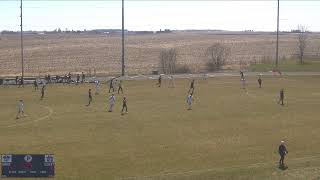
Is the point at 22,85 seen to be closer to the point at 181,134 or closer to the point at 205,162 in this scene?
the point at 181,134

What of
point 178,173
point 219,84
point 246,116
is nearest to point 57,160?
point 178,173

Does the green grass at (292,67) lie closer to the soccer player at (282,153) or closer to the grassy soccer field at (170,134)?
the grassy soccer field at (170,134)

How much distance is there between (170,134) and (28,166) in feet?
49.3

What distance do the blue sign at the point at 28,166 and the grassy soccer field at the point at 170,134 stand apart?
14.4ft

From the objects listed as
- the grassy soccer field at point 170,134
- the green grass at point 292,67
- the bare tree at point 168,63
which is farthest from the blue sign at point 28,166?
the green grass at point 292,67

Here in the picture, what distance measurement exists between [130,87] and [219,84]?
10.4m

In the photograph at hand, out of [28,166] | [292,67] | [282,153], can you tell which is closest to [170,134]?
[282,153]

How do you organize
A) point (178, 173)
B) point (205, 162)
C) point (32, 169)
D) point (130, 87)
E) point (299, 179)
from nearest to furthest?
1. point (32, 169)
2. point (299, 179)
3. point (178, 173)
4. point (205, 162)
5. point (130, 87)

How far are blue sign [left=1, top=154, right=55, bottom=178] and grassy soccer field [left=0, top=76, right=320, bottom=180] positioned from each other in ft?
14.4

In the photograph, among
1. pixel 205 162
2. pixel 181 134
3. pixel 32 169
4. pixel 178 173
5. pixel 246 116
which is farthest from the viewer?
pixel 246 116

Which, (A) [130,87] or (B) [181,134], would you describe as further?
(A) [130,87]

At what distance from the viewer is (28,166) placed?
19.8m

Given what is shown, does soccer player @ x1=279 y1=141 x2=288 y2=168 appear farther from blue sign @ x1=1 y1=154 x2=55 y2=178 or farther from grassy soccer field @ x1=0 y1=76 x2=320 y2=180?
blue sign @ x1=1 y1=154 x2=55 y2=178

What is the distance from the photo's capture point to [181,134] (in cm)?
3400
